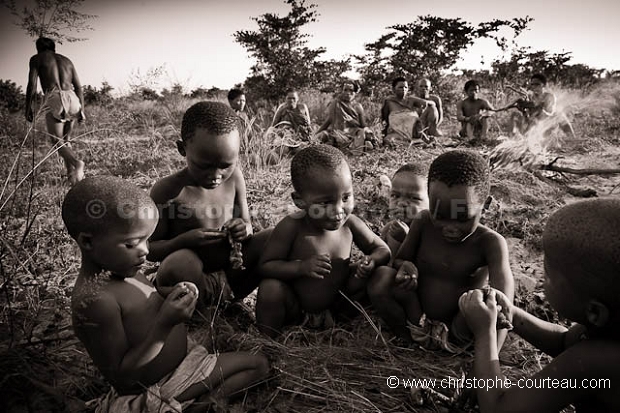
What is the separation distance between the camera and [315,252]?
2.29m

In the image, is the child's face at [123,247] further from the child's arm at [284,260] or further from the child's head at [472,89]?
the child's head at [472,89]

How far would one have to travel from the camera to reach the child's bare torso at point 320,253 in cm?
230

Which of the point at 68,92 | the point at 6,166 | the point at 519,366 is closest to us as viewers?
the point at 519,366

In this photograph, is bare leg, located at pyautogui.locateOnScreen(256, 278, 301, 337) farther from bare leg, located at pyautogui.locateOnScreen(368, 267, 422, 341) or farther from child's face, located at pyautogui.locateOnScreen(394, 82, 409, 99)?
→ child's face, located at pyautogui.locateOnScreen(394, 82, 409, 99)

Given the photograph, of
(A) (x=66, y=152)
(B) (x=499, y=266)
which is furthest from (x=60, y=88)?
(B) (x=499, y=266)

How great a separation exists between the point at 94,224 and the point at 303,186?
1004 millimetres

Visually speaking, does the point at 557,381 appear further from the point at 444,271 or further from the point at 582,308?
the point at 444,271

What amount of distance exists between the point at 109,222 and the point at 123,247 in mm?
100

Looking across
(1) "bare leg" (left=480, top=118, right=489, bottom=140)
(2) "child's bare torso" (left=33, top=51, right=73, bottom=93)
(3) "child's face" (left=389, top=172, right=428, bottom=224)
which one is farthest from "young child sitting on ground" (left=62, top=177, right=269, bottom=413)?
(1) "bare leg" (left=480, top=118, right=489, bottom=140)

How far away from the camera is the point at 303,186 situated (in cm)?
221

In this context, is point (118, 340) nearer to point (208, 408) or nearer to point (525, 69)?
point (208, 408)

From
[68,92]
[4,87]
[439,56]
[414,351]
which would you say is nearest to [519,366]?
[414,351]

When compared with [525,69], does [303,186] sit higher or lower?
lower

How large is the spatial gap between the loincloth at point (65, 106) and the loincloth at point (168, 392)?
4263 mm
